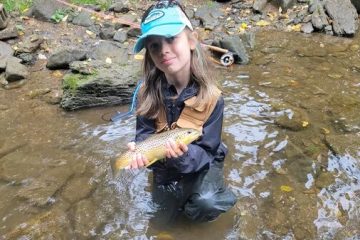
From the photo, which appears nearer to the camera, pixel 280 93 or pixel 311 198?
pixel 311 198

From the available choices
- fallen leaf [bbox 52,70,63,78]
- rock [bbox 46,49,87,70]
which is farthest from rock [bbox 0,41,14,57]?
fallen leaf [bbox 52,70,63,78]

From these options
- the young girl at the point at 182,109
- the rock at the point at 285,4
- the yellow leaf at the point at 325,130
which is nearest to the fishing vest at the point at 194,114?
the young girl at the point at 182,109

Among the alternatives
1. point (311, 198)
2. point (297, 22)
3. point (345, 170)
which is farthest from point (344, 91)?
point (297, 22)

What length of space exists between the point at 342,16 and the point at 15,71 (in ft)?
19.4

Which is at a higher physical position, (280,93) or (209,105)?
(209,105)

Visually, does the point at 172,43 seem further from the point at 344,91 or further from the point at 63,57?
the point at 63,57

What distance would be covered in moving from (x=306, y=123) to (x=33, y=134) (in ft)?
10.5

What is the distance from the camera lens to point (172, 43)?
297 cm

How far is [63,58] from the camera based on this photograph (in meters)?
6.81

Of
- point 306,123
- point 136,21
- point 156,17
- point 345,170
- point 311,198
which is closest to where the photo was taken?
point 156,17

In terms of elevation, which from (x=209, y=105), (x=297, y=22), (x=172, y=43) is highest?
(x=172, y=43)

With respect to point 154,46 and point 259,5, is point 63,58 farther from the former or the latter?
point 259,5

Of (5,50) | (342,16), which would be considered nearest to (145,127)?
(5,50)

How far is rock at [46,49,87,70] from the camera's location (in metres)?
6.80
